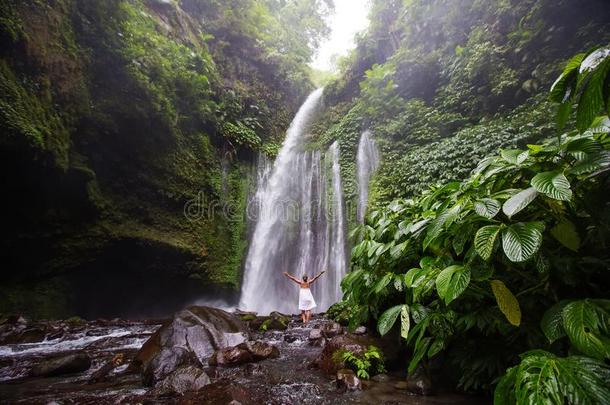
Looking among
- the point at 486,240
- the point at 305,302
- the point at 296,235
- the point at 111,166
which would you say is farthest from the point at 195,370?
the point at 296,235

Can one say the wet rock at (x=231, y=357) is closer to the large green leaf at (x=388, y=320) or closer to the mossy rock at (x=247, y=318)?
the large green leaf at (x=388, y=320)

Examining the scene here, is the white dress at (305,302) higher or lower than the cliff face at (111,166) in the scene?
lower

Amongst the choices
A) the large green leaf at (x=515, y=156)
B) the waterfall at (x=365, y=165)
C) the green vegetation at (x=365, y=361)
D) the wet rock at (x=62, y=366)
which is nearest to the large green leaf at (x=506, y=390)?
the large green leaf at (x=515, y=156)

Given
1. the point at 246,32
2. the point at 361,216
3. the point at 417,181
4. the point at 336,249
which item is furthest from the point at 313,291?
the point at 246,32

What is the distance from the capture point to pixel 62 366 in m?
3.54

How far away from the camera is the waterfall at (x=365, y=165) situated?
31.4ft

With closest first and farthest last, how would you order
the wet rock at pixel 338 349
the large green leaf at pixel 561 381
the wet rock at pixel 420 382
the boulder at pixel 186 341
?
1. the large green leaf at pixel 561 381
2. the wet rock at pixel 420 382
3. the wet rock at pixel 338 349
4. the boulder at pixel 186 341

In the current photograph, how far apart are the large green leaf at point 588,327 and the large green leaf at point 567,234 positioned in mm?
313

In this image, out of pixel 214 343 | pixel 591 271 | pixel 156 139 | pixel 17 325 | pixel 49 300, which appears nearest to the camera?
pixel 591 271

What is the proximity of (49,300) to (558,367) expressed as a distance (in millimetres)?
10180

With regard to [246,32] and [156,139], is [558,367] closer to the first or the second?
[156,139]

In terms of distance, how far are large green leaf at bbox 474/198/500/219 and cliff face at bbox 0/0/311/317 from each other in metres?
7.61

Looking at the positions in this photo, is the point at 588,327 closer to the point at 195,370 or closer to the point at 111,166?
the point at 195,370

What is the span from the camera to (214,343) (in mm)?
4117
